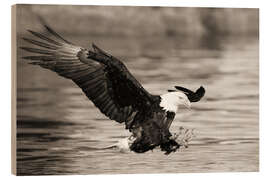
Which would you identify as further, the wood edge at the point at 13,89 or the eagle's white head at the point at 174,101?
the eagle's white head at the point at 174,101

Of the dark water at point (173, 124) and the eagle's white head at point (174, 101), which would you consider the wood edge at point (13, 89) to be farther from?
the eagle's white head at point (174, 101)

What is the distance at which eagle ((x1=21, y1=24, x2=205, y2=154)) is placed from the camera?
260 inches

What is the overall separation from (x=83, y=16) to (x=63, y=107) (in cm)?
68

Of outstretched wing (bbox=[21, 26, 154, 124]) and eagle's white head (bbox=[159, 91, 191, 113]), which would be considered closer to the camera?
outstretched wing (bbox=[21, 26, 154, 124])

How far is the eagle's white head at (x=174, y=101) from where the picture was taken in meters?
6.78

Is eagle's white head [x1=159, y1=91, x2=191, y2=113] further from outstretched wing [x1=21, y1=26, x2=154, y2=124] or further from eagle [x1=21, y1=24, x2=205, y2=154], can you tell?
outstretched wing [x1=21, y1=26, x2=154, y2=124]

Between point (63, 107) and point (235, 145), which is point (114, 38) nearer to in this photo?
point (63, 107)

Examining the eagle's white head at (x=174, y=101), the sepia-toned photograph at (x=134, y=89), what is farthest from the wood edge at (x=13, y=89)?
the eagle's white head at (x=174, y=101)

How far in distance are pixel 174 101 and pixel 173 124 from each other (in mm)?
172

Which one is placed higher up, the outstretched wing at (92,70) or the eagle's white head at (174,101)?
the outstretched wing at (92,70)

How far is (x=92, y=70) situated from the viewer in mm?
6633

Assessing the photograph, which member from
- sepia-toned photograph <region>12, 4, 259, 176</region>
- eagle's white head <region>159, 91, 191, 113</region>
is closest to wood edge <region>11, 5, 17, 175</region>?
sepia-toned photograph <region>12, 4, 259, 176</region>

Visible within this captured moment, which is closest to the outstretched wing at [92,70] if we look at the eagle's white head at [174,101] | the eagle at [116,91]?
the eagle at [116,91]

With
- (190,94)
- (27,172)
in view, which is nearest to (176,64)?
(190,94)
